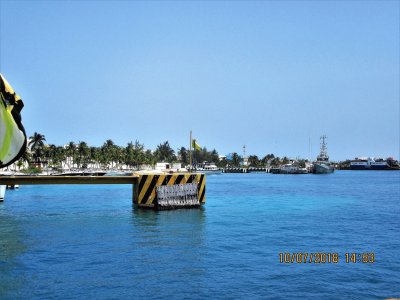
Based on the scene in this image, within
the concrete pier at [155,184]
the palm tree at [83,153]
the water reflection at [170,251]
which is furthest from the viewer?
the palm tree at [83,153]

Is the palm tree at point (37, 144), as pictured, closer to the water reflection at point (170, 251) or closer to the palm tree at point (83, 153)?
the palm tree at point (83, 153)

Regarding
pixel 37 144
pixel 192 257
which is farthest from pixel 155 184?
pixel 37 144

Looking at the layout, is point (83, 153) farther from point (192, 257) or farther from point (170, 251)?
point (192, 257)

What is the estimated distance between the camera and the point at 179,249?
1023 inches

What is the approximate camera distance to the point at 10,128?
10625 millimetres

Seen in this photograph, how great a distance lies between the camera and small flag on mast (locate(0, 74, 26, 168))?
33.2 feet

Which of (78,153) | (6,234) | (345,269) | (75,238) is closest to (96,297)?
(345,269)

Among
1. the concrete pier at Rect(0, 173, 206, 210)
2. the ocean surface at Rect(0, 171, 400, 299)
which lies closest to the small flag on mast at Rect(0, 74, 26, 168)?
the ocean surface at Rect(0, 171, 400, 299)

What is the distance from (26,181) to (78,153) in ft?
479

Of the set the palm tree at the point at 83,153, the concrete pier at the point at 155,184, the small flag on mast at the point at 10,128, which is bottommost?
the concrete pier at the point at 155,184

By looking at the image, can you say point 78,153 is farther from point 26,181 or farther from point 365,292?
point 365,292

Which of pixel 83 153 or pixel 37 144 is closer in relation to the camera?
pixel 37 144

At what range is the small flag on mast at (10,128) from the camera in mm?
10109

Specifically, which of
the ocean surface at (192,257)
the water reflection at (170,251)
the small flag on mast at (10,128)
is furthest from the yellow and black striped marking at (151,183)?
the small flag on mast at (10,128)
